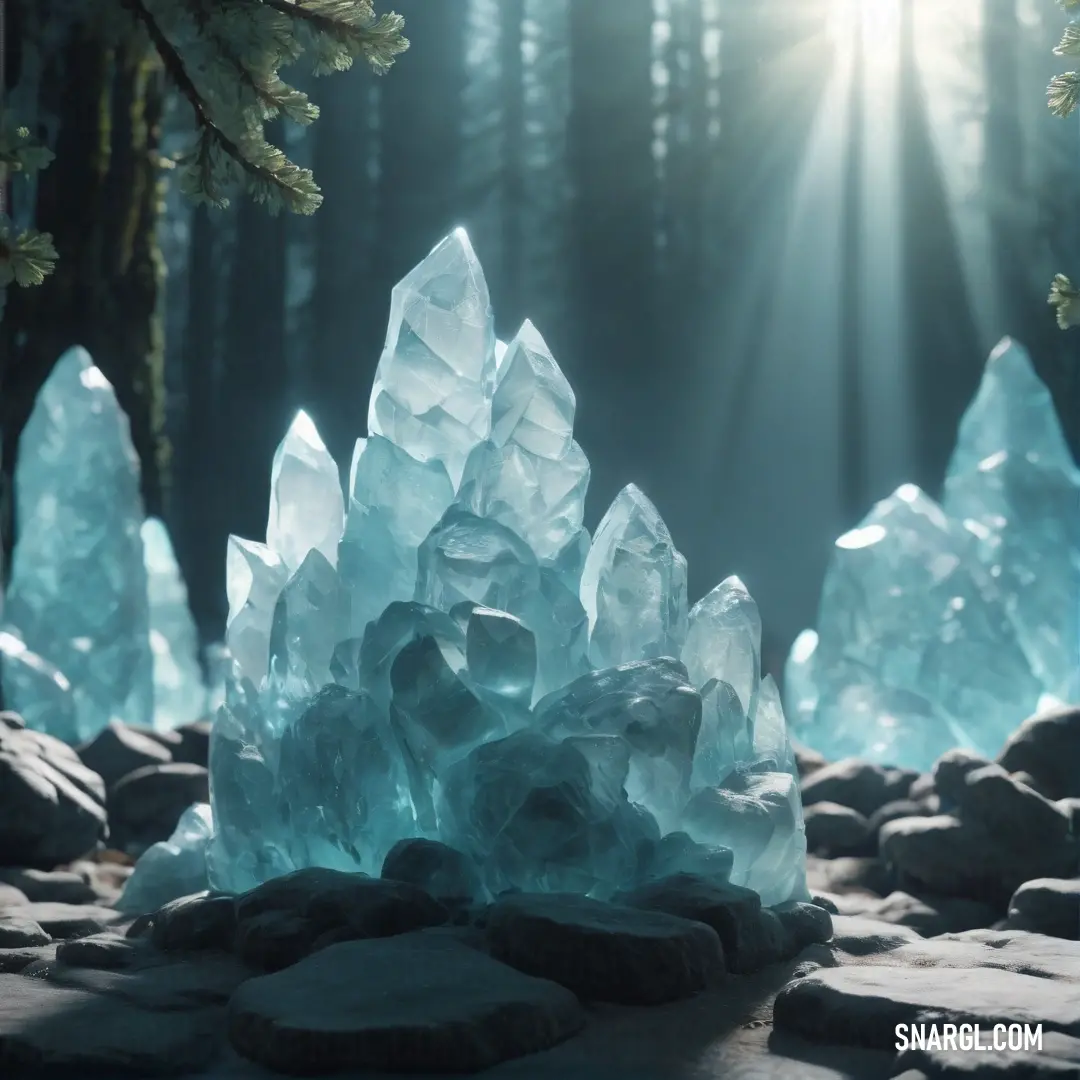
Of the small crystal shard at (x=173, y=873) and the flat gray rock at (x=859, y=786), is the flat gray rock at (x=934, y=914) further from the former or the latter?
the small crystal shard at (x=173, y=873)

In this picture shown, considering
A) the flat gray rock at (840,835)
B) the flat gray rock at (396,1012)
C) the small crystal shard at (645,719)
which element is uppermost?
the small crystal shard at (645,719)

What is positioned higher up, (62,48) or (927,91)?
(927,91)

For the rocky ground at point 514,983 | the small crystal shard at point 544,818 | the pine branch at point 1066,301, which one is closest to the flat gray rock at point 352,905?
the rocky ground at point 514,983

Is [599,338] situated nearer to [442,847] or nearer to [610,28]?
[610,28]

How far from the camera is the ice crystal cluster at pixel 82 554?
31.3 feet

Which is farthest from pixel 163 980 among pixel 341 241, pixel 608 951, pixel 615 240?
pixel 615 240

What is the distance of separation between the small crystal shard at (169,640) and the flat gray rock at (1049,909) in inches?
300

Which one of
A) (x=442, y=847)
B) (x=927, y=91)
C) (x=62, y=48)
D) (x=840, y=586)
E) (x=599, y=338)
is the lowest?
(x=442, y=847)

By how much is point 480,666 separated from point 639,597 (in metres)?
0.69

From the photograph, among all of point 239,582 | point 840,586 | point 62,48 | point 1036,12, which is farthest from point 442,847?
point 1036,12

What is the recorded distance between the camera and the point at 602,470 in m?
15.9

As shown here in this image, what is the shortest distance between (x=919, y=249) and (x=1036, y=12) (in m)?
2.88

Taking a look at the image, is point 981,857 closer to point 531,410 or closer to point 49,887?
point 531,410

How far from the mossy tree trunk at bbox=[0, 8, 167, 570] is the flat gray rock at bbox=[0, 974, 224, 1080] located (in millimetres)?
8358
